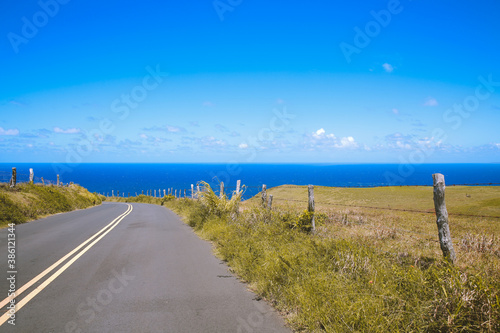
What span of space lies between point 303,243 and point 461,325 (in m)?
4.04

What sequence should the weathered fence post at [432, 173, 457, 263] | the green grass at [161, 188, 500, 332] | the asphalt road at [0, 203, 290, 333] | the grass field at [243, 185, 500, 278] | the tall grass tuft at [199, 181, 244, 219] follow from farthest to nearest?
the tall grass tuft at [199, 181, 244, 219]
the grass field at [243, 185, 500, 278]
the weathered fence post at [432, 173, 457, 263]
the asphalt road at [0, 203, 290, 333]
the green grass at [161, 188, 500, 332]

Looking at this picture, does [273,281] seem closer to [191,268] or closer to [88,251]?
[191,268]

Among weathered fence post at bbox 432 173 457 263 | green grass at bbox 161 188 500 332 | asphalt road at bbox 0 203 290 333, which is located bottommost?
asphalt road at bbox 0 203 290 333

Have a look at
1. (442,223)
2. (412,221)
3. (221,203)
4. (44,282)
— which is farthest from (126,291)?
(412,221)

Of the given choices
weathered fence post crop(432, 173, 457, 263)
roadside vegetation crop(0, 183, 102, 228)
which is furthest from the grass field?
roadside vegetation crop(0, 183, 102, 228)

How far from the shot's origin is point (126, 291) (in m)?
5.74

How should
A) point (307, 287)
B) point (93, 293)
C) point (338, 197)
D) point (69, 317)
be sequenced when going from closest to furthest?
point (69, 317) → point (307, 287) → point (93, 293) → point (338, 197)

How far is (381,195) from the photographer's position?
25656 millimetres

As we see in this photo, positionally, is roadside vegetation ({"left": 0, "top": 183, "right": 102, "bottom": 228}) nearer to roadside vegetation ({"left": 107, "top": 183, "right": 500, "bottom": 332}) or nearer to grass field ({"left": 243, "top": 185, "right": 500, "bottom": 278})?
roadside vegetation ({"left": 107, "top": 183, "right": 500, "bottom": 332})

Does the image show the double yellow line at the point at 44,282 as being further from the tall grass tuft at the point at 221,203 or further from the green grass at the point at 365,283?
the tall grass tuft at the point at 221,203

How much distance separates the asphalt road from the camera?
4.44 meters

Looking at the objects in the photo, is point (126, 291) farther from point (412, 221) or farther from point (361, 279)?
point (412, 221)

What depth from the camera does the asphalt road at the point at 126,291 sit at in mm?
4441

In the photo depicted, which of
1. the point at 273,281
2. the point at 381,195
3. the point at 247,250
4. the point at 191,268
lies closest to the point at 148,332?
the point at 273,281
